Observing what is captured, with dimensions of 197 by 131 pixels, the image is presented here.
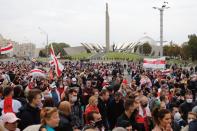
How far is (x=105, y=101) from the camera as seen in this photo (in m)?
9.32

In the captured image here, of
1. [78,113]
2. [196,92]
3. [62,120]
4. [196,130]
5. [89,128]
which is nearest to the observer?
[89,128]

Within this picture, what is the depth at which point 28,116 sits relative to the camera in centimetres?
631

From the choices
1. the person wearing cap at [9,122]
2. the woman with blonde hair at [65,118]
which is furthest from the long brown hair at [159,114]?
the person wearing cap at [9,122]

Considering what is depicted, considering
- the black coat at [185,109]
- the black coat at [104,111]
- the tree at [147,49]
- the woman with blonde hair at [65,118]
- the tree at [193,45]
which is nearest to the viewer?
the woman with blonde hair at [65,118]

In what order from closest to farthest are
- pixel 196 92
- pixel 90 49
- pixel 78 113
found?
1. pixel 78 113
2. pixel 196 92
3. pixel 90 49

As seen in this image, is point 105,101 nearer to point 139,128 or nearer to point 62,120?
point 139,128

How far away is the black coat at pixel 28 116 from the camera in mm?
6262

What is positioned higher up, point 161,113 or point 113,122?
point 161,113

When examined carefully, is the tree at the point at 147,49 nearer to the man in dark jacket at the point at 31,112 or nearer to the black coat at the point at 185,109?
the black coat at the point at 185,109

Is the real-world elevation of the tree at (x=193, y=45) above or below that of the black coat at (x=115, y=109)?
above

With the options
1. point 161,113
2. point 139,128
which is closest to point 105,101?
point 139,128

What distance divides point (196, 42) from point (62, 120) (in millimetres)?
67349

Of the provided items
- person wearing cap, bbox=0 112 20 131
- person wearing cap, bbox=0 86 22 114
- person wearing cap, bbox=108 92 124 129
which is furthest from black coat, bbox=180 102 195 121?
person wearing cap, bbox=0 112 20 131

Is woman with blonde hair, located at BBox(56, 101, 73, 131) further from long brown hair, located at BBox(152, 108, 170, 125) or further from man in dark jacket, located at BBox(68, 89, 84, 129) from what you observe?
man in dark jacket, located at BBox(68, 89, 84, 129)
